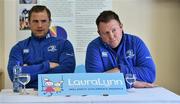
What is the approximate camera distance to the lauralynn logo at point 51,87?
2.29 metres

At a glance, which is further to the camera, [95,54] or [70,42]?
[70,42]

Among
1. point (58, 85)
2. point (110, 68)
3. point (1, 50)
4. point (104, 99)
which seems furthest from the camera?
point (1, 50)

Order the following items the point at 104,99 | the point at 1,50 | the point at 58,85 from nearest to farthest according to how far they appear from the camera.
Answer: the point at 104,99 → the point at 58,85 → the point at 1,50

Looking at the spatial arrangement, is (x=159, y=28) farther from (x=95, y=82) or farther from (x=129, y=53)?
(x=95, y=82)

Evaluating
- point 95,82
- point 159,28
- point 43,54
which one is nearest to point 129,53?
point 159,28

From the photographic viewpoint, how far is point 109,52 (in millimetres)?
3434

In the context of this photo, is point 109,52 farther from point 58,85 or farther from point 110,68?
point 58,85

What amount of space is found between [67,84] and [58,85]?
0.07 metres

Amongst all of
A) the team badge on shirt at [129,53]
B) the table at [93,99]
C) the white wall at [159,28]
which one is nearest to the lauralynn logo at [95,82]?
the table at [93,99]

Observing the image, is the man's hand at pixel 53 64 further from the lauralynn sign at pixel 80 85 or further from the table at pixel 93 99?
the table at pixel 93 99

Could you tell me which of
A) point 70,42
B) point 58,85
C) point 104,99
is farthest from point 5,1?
point 104,99

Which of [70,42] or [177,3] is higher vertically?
[177,3]

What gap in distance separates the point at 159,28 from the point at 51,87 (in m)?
1.92

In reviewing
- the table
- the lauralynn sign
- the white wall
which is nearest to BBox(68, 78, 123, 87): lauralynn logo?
the lauralynn sign
